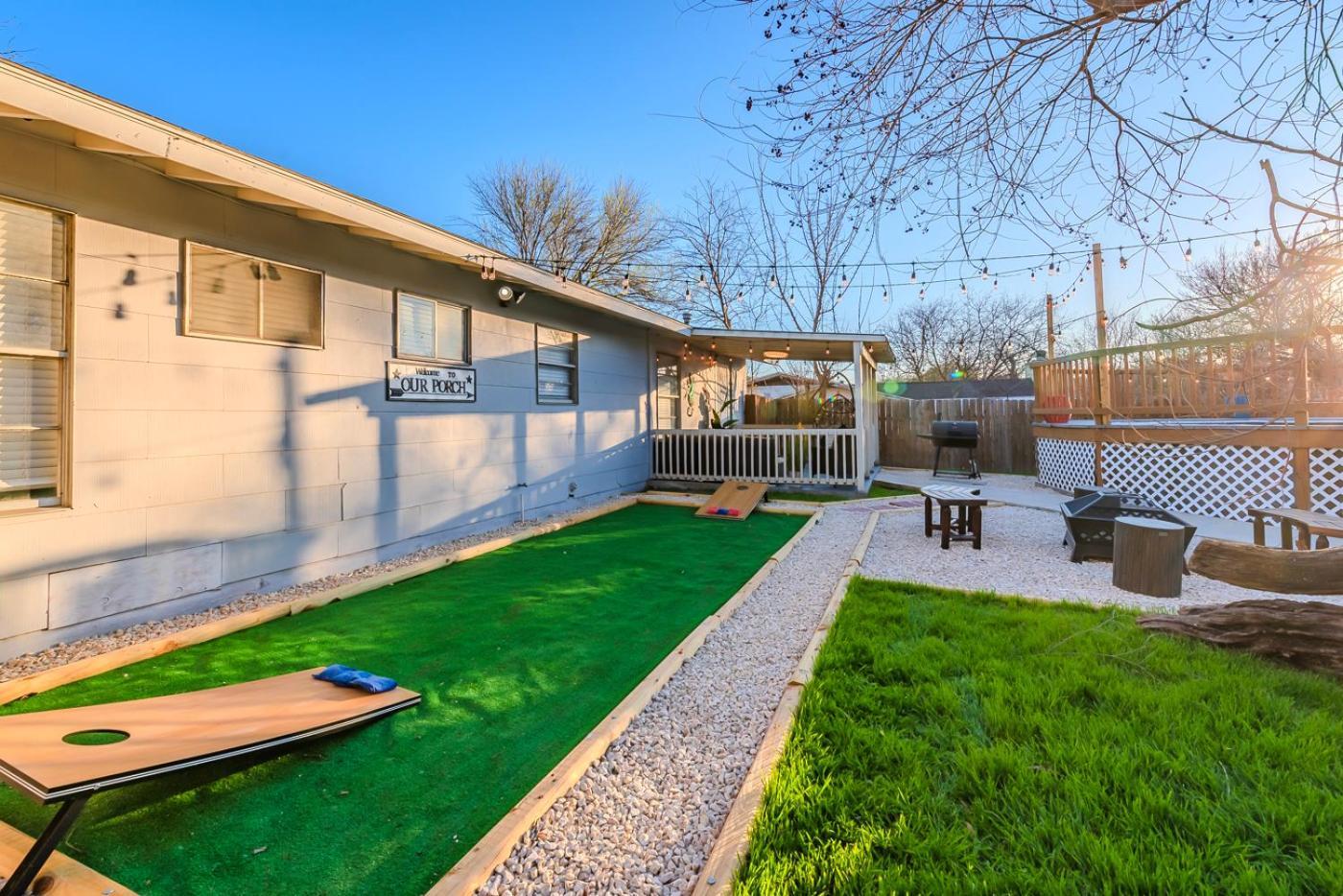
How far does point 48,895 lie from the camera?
5.04ft

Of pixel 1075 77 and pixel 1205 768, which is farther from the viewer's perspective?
pixel 1075 77

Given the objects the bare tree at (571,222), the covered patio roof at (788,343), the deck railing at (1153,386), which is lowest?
the deck railing at (1153,386)

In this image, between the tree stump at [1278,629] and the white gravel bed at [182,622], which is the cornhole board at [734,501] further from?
the tree stump at [1278,629]

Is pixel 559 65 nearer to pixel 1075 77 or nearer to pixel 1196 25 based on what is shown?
pixel 1075 77

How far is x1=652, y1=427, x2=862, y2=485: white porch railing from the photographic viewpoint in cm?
988

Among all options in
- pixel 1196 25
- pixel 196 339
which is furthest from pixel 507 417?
pixel 1196 25

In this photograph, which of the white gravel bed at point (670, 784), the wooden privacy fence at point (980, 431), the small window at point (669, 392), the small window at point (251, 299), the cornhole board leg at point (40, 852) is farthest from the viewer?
the wooden privacy fence at point (980, 431)

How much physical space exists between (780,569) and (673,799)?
135 inches

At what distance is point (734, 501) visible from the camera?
842 cm

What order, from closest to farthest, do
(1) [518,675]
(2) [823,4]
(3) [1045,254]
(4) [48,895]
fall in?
(4) [48,895] → (2) [823,4] → (1) [518,675] → (3) [1045,254]

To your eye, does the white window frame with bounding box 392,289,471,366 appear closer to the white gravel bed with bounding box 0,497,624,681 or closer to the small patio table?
the white gravel bed with bounding box 0,497,624,681

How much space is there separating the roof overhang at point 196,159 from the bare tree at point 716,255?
1326cm

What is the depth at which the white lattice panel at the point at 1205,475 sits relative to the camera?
712 centimetres

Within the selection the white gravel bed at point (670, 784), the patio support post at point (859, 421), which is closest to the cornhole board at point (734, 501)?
the patio support post at point (859, 421)
